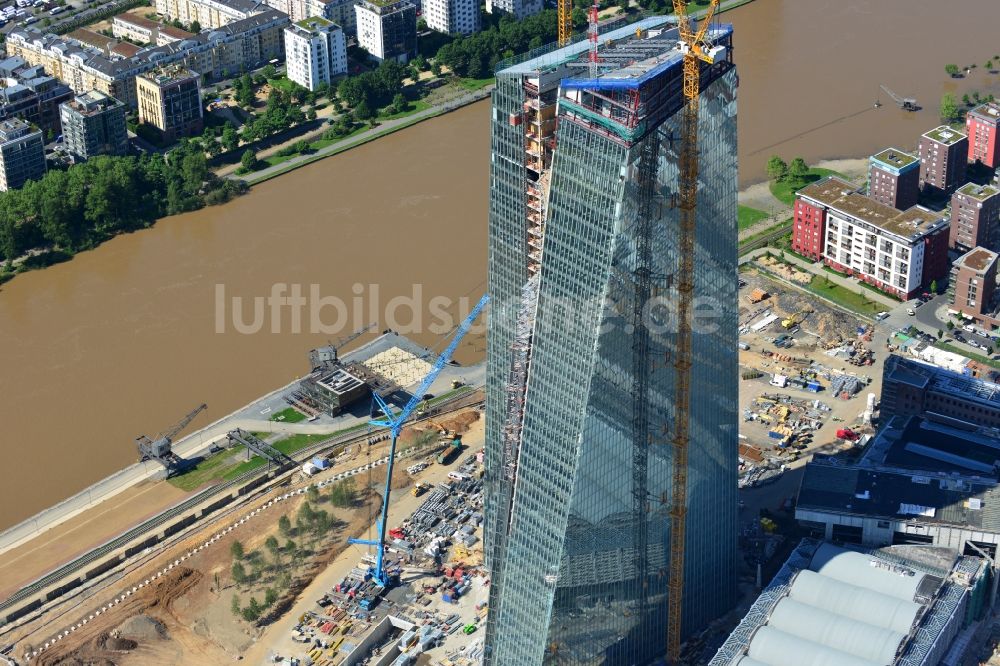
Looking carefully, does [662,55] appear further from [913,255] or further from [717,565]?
[913,255]

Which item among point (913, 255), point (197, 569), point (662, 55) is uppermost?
point (662, 55)

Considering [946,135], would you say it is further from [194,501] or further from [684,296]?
[194,501]

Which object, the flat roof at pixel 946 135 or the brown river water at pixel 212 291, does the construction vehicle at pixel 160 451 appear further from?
the flat roof at pixel 946 135

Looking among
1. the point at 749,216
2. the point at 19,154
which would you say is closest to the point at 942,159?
the point at 749,216

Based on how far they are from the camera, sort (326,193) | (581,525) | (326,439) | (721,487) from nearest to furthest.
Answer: (581,525) < (721,487) < (326,439) < (326,193)

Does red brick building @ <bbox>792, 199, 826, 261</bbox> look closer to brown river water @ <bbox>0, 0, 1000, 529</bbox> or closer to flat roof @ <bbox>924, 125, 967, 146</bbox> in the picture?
flat roof @ <bbox>924, 125, 967, 146</bbox>

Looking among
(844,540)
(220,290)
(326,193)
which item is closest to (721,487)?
(844,540)

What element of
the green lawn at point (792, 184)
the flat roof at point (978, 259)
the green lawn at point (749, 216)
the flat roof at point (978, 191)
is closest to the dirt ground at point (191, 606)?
the green lawn at point (749, 216)
